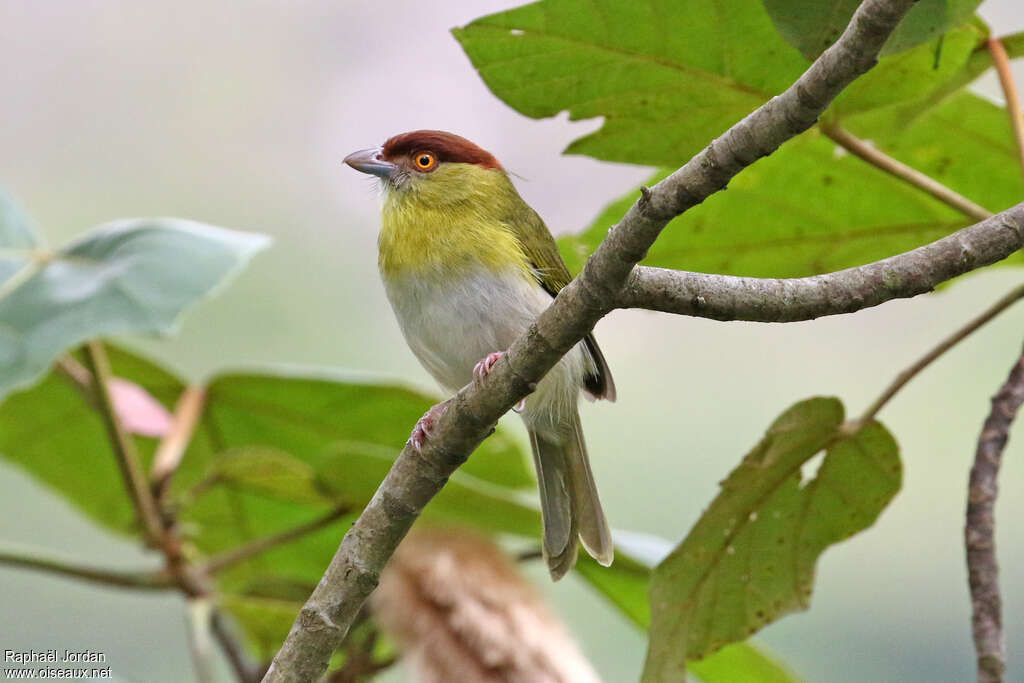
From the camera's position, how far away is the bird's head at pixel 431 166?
8.47 feet

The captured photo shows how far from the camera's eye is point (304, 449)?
2.79 metres

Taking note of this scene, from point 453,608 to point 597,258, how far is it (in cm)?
78

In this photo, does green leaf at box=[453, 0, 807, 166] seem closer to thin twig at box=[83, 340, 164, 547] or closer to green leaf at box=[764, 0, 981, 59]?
green leaf at box=[764, 0, 981, 59]

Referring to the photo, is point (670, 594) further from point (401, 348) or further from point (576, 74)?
point (401, 348)

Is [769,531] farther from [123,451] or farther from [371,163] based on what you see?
[371,163]

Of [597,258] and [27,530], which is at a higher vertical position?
[597,258]

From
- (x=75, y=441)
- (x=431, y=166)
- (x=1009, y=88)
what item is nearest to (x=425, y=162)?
(x=431, y=166)

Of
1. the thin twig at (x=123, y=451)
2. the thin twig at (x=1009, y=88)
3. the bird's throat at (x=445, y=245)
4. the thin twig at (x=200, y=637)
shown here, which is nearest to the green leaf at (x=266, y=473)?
the thin twig at (x=123, y=451)

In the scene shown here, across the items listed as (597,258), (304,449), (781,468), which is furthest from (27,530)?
(597,258)

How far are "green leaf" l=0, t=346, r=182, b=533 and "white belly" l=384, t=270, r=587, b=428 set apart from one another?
0.66m

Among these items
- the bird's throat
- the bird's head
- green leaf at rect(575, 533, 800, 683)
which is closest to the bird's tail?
green leaf at rect(575, 533, 800, 683)

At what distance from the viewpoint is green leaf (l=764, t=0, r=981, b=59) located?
4.85 feet

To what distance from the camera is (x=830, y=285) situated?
1.25m

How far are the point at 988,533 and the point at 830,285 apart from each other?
63 cm
